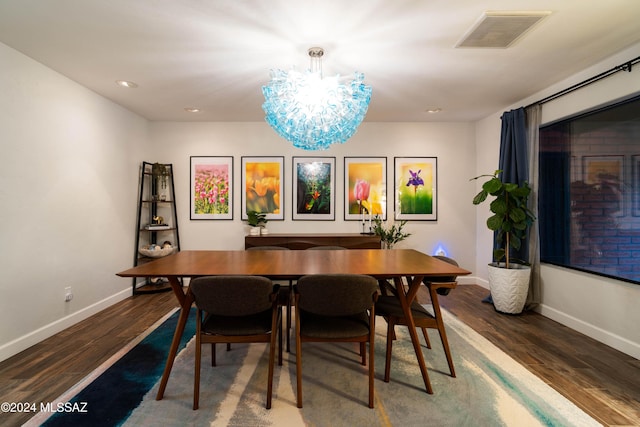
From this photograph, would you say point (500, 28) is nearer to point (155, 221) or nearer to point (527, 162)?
point (527, 162)

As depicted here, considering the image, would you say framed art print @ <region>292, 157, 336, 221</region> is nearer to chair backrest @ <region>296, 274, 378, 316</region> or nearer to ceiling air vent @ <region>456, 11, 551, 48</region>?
ceiling air vent @ <region>456, 11, 551, 48</region>

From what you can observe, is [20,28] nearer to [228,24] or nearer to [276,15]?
[228,24]

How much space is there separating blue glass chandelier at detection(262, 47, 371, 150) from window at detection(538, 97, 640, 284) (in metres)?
2.28

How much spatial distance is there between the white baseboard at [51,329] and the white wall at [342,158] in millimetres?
1347

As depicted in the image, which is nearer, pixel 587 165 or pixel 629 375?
pixel 629 375

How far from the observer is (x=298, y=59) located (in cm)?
278

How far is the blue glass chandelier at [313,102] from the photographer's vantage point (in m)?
2.30

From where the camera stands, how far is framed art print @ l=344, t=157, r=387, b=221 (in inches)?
188

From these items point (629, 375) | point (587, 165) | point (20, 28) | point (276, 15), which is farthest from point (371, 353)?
point (20, 28)

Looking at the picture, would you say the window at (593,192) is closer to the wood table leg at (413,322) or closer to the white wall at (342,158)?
the white wall at (342,158)

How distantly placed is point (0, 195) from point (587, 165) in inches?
203

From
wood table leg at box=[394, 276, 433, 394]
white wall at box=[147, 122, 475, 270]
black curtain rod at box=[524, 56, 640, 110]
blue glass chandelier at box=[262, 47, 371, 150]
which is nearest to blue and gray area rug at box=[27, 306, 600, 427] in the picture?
wood table leg at box=[394, 276, 433, 394]

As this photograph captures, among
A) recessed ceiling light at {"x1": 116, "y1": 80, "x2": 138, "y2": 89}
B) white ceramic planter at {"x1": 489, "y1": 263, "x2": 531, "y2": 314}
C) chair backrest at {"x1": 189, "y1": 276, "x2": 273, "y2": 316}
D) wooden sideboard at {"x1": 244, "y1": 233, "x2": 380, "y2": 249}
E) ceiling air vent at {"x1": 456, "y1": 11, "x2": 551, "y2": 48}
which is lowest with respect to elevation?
white ceramic planter at {"x1": 489, "y1": 263, "x2": 531, "y2": 314}

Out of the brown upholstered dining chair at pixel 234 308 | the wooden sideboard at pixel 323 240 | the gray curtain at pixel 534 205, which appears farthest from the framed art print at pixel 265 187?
the gray curtain at pixel 534 205
